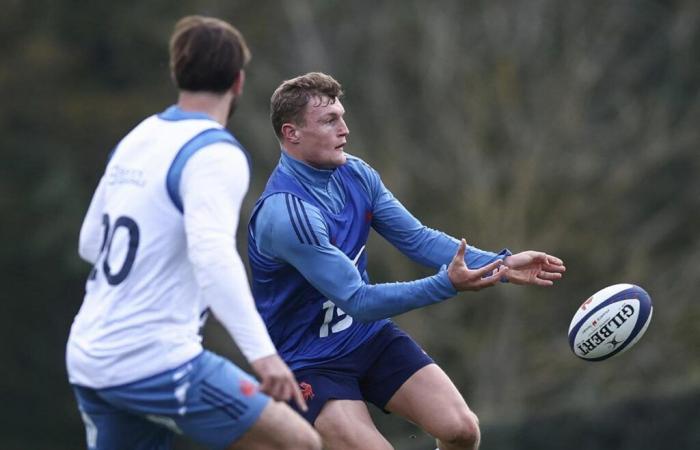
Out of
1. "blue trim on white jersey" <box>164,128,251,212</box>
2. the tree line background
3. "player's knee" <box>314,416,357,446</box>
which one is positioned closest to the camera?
"blue trim on white jersey" <box>164,128,251,212</box>

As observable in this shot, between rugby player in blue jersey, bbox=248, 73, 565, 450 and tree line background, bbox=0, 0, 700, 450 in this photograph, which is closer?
rugby player in blue jersey, bbox=248, 73, 565, 450

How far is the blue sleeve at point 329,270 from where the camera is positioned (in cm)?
681

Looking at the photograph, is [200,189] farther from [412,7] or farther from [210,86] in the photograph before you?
[412,7]

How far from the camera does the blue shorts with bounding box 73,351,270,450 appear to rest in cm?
561

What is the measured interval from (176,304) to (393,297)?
1465 mm

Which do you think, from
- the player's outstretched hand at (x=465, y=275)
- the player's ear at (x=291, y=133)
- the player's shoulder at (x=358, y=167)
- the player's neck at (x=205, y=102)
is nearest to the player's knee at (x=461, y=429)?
the player's outstretched hand at (x=465, y=275)

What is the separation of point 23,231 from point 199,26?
24.5 meters

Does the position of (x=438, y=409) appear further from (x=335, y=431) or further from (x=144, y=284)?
(x=144, y=284)

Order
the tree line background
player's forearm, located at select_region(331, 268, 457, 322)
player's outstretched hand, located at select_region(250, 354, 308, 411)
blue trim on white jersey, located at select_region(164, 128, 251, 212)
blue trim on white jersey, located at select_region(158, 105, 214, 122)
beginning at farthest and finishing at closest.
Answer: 1. the tree line background
2. player's forearm, located at select_region(331, 268, 457, 322)
3. blue trim on white jersey, located at select_region(158, 105, 214, 122)
4. blue trim on white jersey, located at select_region(164, 128, 251, 212)
5. player's outstretched hand, located at select_region(250, 354, 308, 411)

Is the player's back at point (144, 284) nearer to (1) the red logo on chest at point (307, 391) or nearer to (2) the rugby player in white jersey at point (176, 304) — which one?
(2) the rugby player in white jersey at point (176, 304)

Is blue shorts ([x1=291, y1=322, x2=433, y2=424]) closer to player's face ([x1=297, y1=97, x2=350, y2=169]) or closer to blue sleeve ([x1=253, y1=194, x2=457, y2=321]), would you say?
blue sleeve ([x1=253, y1=194, x2=457, y2=321])

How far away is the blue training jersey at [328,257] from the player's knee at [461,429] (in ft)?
2.18

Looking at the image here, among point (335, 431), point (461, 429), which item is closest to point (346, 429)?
point (335, 431)

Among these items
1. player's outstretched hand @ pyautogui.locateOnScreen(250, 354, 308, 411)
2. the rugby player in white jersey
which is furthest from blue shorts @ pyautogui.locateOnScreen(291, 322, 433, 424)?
player's outstretched hand @ pyautogui.locateOnScreen(250, 354, 308, 411)
